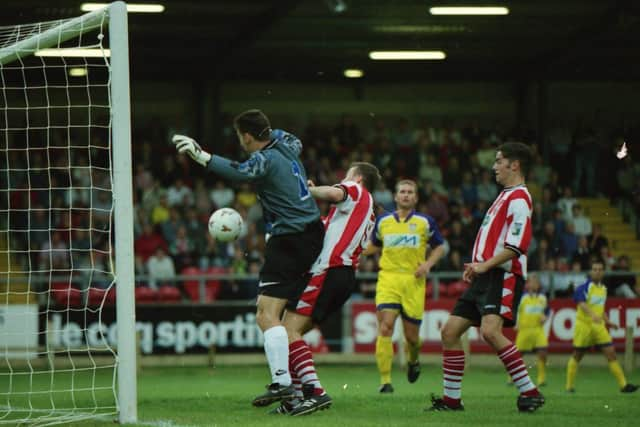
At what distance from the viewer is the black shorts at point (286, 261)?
8008 millimetres

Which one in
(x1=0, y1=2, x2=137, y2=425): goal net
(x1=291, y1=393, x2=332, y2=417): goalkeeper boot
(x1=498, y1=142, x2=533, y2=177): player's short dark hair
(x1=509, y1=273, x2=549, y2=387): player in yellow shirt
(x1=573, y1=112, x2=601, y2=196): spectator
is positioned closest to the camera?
(x1=0, y1=2, x2=137, y2=425): goal net

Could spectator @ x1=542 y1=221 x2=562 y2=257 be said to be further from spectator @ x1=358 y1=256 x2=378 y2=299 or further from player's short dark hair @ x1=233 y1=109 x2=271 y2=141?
player's short dark hair @ x1=233 y1=109 x2=271 y2=141

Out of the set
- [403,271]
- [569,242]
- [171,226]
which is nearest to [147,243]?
[171,226]

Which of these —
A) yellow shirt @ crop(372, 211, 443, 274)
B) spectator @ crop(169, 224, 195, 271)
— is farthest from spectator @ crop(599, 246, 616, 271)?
yellow shirt @ crop(372, 211, 443, 274)

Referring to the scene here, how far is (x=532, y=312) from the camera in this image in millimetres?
15062

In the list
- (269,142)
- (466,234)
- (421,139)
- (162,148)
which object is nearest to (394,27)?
(421,139)

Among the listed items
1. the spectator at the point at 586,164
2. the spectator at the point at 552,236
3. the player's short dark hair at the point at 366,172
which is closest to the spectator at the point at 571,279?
the spectator at the point at 552,236

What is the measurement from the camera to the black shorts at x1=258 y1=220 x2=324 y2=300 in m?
8.01

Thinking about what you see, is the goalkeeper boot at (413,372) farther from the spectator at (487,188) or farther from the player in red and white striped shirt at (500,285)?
the spectator at (487,188)

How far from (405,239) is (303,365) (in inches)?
159

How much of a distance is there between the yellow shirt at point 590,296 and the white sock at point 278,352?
21.0 feet

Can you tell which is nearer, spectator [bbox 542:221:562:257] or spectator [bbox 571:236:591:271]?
spectator [bbox 571:236:591:271]

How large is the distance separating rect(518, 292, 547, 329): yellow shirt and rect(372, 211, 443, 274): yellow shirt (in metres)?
3.44

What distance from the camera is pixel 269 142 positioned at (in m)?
8.12
